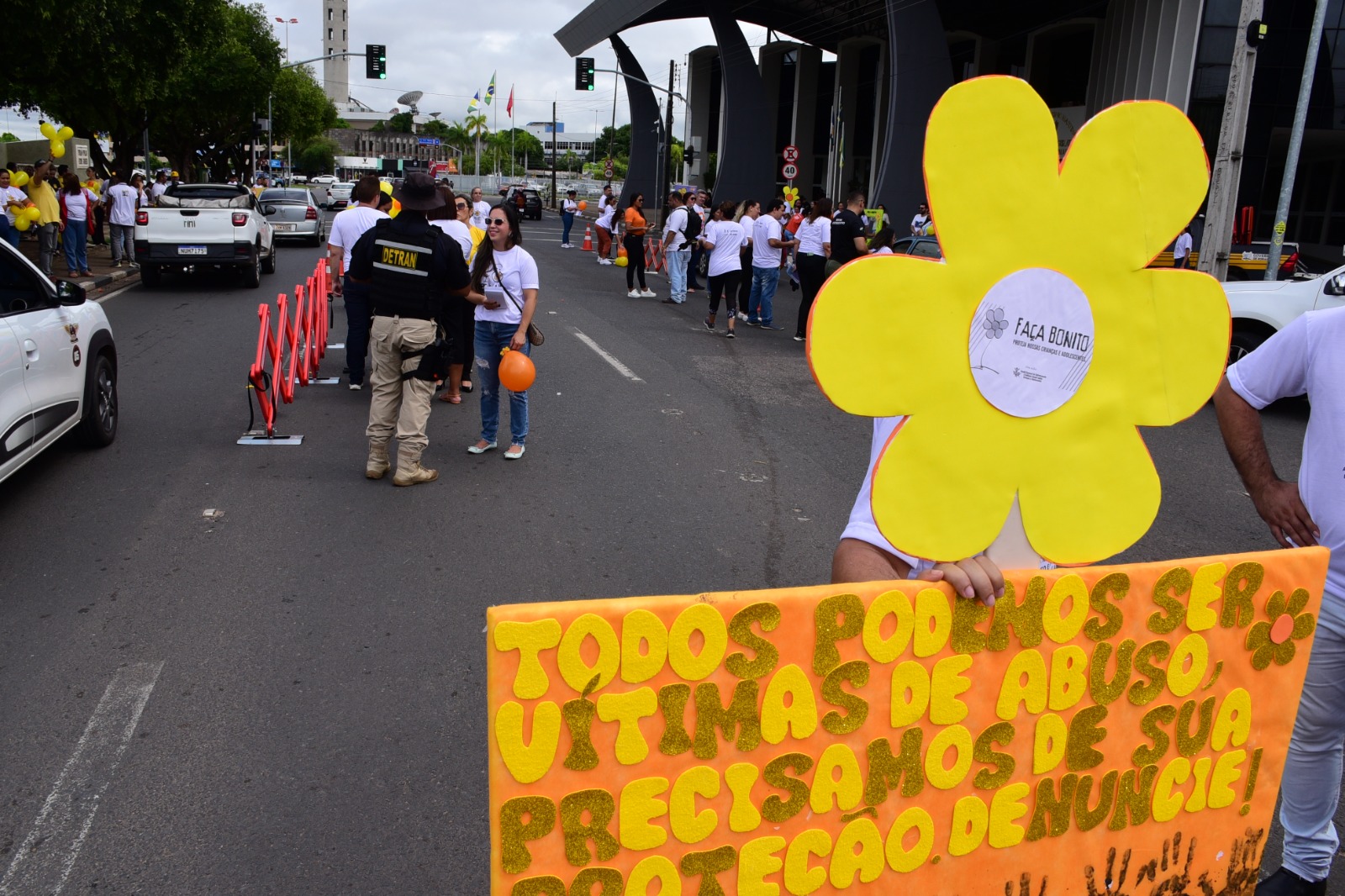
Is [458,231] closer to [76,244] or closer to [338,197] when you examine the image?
[76,244]

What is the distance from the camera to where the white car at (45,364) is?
548 cm

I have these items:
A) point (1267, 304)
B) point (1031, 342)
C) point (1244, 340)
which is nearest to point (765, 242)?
point (1244, 340)

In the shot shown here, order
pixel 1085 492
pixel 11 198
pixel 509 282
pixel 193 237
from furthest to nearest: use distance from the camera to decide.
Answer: pixel 193 237 < pixel 11 198 < pixel 509 282 < pixel 1085 492

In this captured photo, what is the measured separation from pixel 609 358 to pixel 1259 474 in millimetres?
9104

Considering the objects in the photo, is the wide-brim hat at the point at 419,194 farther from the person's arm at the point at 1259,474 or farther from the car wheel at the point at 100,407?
the person's arm at the point at 1259,474

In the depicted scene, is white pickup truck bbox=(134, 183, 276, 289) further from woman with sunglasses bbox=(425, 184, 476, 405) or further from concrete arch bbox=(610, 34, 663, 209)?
concrete arch bbox=(610, 34, 663, 209)

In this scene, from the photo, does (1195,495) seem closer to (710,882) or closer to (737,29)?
(710,882)

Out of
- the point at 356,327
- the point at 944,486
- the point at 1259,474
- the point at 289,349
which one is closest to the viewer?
the point at 944,486

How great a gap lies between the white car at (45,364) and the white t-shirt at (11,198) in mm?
10415

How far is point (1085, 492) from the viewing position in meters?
2.03

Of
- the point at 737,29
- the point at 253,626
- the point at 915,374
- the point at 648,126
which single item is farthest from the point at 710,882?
the point at 648,126

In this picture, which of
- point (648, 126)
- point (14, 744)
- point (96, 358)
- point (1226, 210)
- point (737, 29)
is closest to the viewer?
point (14, 744)

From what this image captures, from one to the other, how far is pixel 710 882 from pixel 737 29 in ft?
145

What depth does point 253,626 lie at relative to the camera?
4.33m
